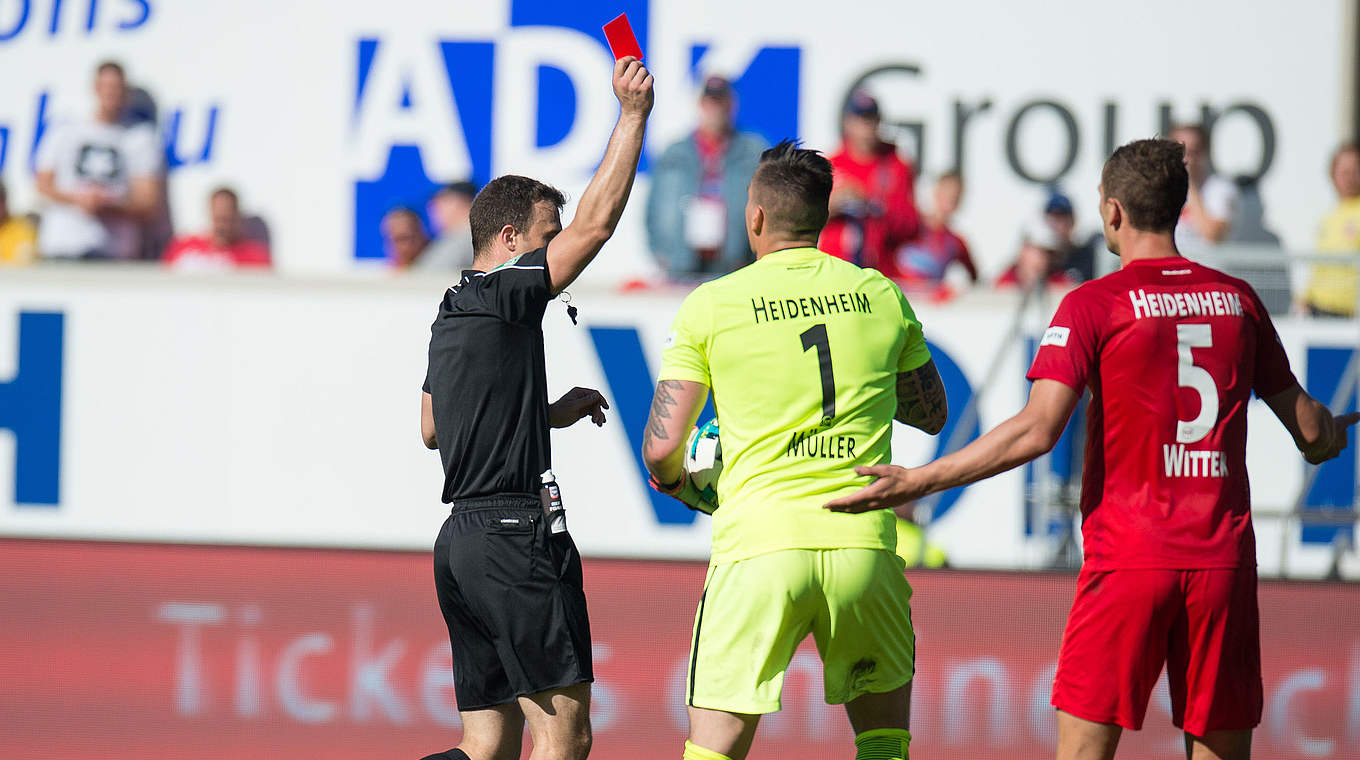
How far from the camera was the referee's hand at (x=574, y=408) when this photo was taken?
14.6ft

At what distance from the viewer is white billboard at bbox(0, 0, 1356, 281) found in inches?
426

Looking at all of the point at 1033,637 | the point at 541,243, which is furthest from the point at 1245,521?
the point at 1033,637

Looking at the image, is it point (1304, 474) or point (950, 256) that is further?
point (950, 256)

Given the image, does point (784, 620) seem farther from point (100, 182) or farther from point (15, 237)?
point (15, 237)

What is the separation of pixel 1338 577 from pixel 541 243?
446cm

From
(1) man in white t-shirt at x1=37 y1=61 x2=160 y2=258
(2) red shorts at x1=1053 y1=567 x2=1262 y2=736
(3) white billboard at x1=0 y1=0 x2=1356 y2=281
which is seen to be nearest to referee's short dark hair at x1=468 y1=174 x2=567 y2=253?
(2) red shorts at x1=1053 y1=567 x2=1262 y2=736

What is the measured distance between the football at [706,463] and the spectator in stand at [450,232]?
4445 mm

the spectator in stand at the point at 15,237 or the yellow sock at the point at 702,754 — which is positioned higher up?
the spectator in stand at the point at 15,237

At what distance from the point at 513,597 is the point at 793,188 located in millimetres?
1354

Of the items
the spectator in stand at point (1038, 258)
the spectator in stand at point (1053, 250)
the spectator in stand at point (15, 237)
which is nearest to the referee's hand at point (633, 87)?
the spectator in stand at point (1053, 250)

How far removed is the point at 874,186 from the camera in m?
9.48

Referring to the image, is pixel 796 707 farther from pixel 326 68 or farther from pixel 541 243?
pixel 326 68

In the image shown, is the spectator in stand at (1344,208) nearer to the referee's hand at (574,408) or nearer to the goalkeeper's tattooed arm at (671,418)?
the referee's hand at (574,408)

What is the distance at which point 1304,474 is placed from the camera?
7.03 meters
